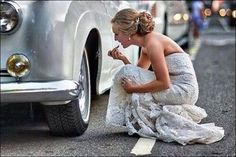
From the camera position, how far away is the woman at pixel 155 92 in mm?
5215

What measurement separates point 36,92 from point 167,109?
1.15m

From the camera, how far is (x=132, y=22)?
5.29m

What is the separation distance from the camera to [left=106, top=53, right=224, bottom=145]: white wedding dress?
17.1 ft

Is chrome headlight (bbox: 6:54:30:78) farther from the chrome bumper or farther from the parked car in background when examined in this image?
the parked car in background

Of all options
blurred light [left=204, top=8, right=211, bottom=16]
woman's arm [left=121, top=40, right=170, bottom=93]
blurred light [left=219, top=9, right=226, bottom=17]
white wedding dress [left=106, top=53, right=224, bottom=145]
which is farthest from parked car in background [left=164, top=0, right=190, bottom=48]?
blurred light [left=204, top=8, right=211, bottom=16]

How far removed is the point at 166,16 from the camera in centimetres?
1091

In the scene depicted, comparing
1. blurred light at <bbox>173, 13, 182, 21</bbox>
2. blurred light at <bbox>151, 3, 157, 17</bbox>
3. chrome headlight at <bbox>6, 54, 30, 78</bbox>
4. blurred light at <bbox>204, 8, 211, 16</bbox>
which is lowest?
blurred light at <bbox>204, 8, 211, 16</bbox>

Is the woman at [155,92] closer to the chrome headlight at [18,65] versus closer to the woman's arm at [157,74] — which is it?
the woman's arm at [157,74]

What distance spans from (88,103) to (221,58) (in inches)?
286

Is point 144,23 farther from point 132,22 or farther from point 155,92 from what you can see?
point 155,92

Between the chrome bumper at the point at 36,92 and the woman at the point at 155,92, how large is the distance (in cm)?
71

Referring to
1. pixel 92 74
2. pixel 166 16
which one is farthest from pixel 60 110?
pixel 166 16

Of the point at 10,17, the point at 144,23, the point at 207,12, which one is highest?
the point at 10,17

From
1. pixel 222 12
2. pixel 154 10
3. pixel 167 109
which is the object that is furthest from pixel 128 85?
pixel 222 12
